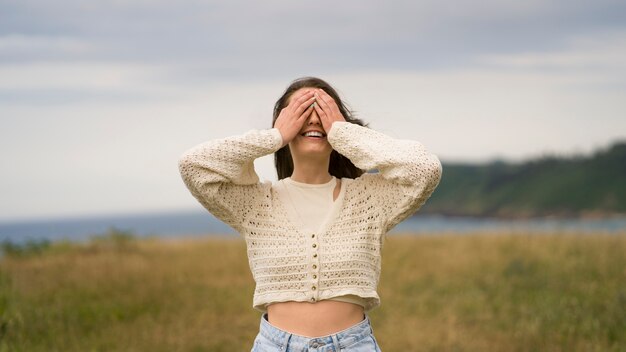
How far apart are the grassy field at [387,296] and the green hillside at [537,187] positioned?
3202 centimetres

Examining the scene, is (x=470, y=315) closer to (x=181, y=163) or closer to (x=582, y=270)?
(x=582, y=270)

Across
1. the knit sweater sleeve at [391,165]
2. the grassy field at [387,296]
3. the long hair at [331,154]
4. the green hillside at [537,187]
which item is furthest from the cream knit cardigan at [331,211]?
the green hillside at [537,187]

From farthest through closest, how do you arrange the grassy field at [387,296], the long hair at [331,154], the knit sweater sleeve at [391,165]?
the grassy field at [387,296]
the long hair at [331,154]
the knit sweater sleeve at [391,165]

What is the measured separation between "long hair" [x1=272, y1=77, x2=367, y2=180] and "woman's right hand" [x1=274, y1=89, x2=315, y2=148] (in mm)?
216

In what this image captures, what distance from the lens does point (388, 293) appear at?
432 inches

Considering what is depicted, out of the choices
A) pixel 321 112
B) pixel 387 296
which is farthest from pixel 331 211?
pixel 387 296

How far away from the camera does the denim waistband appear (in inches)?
131

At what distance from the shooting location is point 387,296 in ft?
35.3

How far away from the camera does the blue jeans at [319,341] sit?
334 cm

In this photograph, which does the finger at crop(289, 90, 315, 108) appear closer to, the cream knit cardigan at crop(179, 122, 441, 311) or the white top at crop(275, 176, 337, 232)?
the cream knit cardigan at crop(179, 122, 441, 311)

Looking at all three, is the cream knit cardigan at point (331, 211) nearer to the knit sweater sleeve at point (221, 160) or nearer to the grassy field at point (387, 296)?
the knit sweater sleeve at point (221, 160)

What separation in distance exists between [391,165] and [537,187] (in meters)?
51.4

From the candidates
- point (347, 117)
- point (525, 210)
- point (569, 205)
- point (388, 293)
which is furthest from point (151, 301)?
point (525, 210)

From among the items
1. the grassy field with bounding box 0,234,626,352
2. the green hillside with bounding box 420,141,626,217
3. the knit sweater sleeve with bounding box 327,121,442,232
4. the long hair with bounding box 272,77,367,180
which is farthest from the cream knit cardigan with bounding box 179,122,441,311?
the green hillside with bounding box 420,141,626,217
